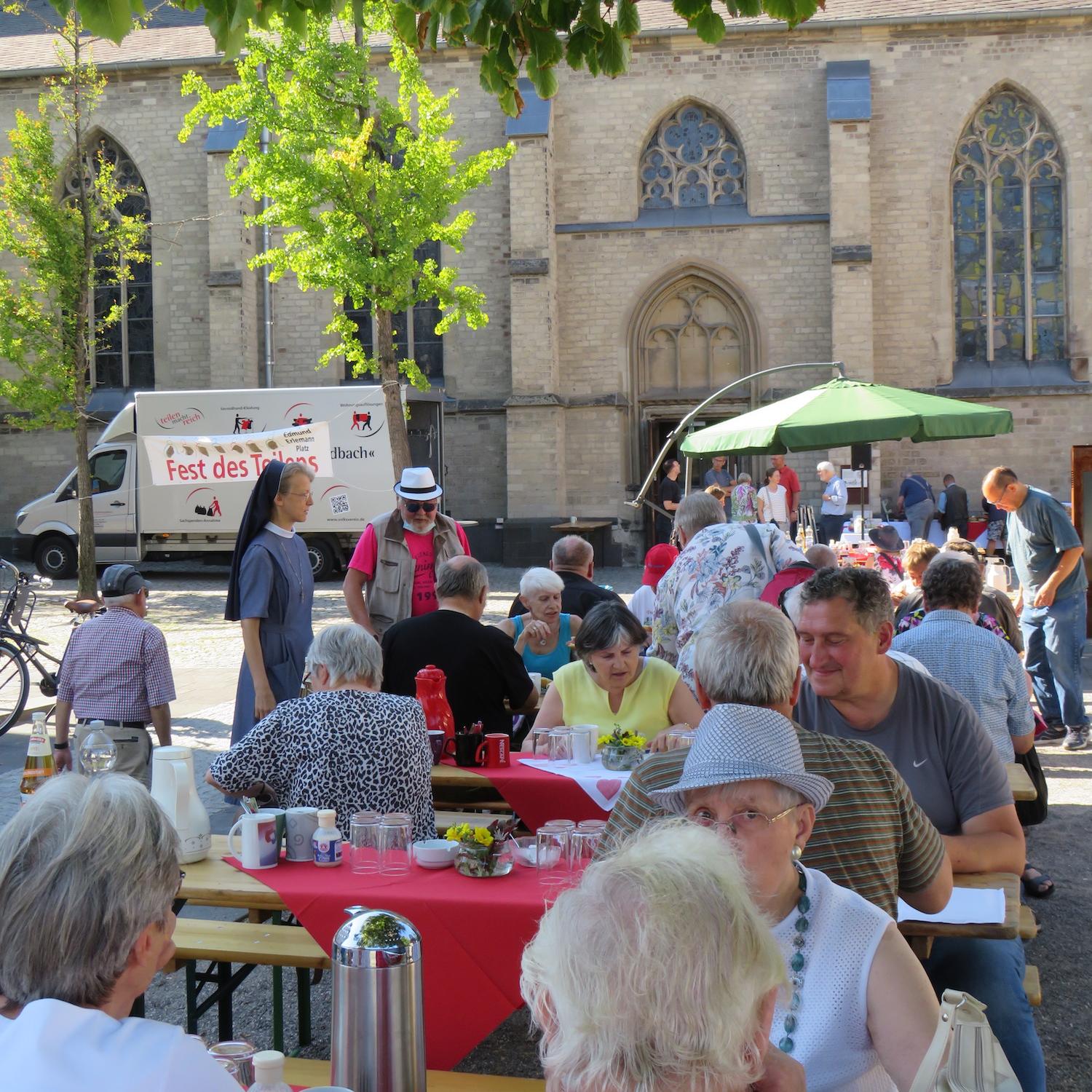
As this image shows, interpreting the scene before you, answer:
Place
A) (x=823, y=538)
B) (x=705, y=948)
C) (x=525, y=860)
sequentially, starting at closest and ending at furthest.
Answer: (x=705, y=948) < (x=525, y=860) < (x=823, y=538)

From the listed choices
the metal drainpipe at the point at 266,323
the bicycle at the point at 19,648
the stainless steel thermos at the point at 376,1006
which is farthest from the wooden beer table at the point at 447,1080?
the metal drainpipe at the point at 266,323

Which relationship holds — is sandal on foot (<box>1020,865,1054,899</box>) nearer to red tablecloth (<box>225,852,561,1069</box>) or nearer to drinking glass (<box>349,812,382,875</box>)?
red tablecloth (<box>225,852,561,1069</box>)

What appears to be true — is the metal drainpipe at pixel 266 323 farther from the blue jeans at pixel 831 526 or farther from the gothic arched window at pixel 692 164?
the blue jeans at pixel 831 526

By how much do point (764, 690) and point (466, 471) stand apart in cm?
2012

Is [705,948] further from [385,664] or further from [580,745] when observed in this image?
[385,664]

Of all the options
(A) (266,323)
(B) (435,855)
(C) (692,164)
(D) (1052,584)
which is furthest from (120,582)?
(C) (692,164)

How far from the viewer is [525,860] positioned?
3.36m

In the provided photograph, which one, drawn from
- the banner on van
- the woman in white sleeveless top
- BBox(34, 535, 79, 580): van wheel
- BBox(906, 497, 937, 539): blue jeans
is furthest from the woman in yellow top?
BBox(34, 535, 79, 580): van wheel

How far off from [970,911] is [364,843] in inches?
62.7

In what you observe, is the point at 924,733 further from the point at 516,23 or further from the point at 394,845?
the point at 516,23

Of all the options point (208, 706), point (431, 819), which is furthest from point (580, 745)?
point (208, 706)

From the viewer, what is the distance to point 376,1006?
2055mm

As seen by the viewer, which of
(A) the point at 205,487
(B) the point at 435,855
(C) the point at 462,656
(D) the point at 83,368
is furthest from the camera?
(A) the point at 205,487

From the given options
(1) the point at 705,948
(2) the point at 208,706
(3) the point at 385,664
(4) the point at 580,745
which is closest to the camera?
(1) the point at 705,948
